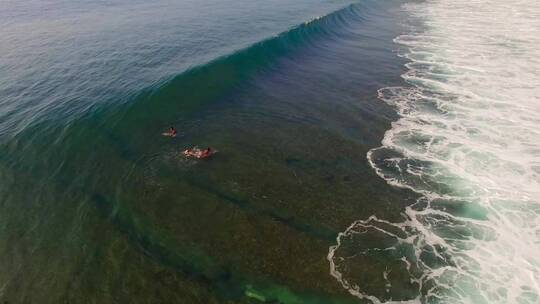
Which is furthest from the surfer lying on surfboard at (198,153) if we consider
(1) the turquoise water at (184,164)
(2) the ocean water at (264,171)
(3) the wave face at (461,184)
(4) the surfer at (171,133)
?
(3) the wave face at (461,184)

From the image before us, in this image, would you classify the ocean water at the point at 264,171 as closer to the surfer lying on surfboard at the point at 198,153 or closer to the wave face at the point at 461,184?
the wave face at the point at 461,184

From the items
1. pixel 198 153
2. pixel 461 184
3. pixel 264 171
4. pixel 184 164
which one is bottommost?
pixel 184 164

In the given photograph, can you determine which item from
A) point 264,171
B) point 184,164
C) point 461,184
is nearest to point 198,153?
point 184,164

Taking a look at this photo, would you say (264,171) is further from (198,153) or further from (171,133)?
(171,133)

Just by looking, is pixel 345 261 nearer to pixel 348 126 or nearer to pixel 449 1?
pixel 348 126

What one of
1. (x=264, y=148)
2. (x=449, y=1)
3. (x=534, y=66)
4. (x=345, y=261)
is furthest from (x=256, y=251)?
(x=449, y=1)
